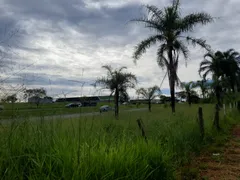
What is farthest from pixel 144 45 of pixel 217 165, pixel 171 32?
pixel 217 165

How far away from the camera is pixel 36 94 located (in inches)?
138

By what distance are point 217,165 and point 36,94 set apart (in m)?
3.97

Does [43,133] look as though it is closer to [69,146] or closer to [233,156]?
[69,146]

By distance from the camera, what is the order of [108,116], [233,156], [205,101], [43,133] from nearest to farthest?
[43,133], [233,156], [108,116], [205,101]

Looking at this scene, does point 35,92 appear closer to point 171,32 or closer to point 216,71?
point 171,32

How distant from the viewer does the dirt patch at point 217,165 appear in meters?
4.39

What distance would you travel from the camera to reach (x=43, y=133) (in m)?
3.19

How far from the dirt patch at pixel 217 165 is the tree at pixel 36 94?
2.76m

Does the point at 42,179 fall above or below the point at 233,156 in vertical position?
above

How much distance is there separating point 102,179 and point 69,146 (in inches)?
25.0

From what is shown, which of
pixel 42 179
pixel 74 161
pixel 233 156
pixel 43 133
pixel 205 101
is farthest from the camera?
pixel 205 101

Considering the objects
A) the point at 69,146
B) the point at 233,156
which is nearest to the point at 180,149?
the point at 233,156

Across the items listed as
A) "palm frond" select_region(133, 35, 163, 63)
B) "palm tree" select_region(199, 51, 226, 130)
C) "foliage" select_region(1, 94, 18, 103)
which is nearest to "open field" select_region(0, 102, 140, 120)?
"foliage" select_region(1, 94, 18, 103)

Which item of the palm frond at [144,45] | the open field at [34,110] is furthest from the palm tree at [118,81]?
the open field at [34,110]
